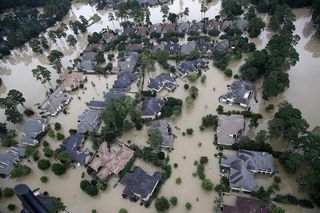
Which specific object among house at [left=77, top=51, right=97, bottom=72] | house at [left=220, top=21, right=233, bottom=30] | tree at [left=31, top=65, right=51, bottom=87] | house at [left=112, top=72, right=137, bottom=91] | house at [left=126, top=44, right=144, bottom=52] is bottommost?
tree at [left=31, top=65, right=51, bottom=87]

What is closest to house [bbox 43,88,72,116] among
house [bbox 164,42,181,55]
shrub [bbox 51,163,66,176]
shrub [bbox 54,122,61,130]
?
shrub [bbox 54,122,61,130]

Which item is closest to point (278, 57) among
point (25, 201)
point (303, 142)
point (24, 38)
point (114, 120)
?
point (303, 142)

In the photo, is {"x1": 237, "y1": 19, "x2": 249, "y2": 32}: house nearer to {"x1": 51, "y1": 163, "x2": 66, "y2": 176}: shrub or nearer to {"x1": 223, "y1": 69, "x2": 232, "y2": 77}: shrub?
{"x1": 223, "y1": 69, "x2": 232, "y2": 77}: shrub

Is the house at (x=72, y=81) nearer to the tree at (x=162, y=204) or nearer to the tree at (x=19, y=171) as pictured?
the tree at (x=19, y=171)

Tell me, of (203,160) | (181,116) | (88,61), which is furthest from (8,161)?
(203,160)

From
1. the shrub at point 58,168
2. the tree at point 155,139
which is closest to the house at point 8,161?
the shrub at point 58,168

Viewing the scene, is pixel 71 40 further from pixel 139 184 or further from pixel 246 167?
pixel 246 167
